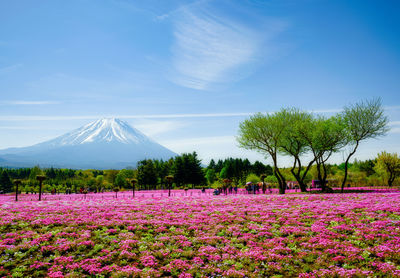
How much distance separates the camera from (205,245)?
14.1 m

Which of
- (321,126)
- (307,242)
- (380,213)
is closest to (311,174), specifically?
(321,126)

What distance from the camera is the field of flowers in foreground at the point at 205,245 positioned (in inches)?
430

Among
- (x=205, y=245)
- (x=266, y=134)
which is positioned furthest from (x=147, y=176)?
(x=205, y=245)

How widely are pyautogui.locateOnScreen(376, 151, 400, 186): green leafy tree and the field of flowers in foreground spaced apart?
4345cm

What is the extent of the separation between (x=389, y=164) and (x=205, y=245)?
58990mm

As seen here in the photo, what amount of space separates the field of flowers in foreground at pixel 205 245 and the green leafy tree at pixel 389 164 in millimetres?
43453

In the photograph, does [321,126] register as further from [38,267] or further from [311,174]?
[311,174]

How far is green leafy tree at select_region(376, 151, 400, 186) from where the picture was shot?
55347mm

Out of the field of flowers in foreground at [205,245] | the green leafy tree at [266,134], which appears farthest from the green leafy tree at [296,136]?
the field of flowers in foreground at [205,245]

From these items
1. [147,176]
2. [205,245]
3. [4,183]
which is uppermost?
[147,176]

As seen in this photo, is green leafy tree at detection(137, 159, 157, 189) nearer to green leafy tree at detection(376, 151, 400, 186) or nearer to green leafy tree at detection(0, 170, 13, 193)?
green leafy tree at detection(0, 170, 13, 193)

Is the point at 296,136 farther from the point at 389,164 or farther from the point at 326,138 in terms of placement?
the point at 389,164

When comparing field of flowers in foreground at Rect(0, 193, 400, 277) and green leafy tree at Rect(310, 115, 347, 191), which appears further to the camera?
green leafy tree at Rect(310, 115, 347, 191)

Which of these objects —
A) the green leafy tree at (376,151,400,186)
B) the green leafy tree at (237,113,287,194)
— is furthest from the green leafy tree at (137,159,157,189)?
the green leafy tree at (376,151,400,186)
